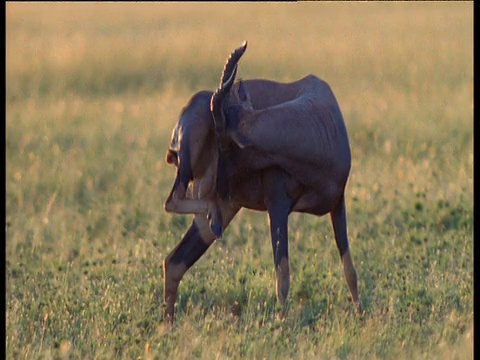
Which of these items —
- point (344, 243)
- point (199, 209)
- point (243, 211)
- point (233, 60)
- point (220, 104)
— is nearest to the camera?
point (233, 60)

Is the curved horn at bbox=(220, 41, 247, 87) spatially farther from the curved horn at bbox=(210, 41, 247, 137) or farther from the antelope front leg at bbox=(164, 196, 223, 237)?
the antelope front leg at bbox=(164, 196, 223, 237)

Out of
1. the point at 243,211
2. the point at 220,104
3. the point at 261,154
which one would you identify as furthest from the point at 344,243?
the point at 243,211

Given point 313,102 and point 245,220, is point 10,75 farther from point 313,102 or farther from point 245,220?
point 313,102

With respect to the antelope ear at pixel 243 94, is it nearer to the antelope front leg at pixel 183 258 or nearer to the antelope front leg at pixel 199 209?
the antelope front leg at pixel 199 209

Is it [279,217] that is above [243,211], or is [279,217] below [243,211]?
above

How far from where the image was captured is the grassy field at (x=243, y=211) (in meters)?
6.04

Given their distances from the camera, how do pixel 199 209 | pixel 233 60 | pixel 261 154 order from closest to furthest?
pixel 233 60, pixel 261 154, pixel 199 209

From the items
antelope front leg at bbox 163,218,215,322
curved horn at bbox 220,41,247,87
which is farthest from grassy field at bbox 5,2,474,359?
curved horn at bbox 220,41,247,87

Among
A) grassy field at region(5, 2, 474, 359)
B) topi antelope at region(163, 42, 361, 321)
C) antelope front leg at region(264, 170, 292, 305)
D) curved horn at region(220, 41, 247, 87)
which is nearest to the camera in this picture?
curved horn at region(220, 41, 247, 87)

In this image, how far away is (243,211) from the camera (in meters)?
9.02

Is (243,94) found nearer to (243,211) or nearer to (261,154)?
(261,154)

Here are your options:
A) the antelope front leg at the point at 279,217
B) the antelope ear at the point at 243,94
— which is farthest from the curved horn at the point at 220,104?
the antelope front leg at the point at 279,217

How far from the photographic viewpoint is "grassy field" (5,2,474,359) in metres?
6.04

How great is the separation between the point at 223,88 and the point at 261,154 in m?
0.44
